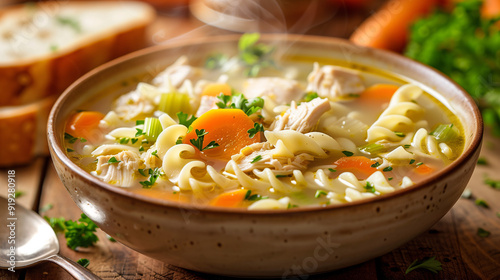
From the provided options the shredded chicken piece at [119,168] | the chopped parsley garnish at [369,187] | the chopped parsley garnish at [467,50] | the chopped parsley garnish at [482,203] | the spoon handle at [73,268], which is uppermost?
the chopped parsley garnish at [369,187]

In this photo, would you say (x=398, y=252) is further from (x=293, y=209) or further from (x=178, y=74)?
(x=178, y=74)

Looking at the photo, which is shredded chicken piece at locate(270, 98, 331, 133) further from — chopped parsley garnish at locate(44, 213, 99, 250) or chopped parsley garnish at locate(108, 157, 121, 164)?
chopped parsley garnish at locate(44, 213, 99, 250)

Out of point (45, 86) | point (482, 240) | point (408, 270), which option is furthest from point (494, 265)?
point (45, 86)

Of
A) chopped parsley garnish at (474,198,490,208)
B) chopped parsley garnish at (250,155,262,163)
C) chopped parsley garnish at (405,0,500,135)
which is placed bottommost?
chopped parsley garnish at (474,198,490,208)

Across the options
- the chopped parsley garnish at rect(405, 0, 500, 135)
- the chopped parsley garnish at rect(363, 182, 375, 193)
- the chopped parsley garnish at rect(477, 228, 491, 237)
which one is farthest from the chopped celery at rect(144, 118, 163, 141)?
the chopped parsley garnish at rect(405, 0, 500, 135)

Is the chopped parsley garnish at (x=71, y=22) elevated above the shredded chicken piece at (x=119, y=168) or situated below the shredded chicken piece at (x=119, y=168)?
below

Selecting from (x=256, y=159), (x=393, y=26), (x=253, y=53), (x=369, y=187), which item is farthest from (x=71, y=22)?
(x=369, y=187)

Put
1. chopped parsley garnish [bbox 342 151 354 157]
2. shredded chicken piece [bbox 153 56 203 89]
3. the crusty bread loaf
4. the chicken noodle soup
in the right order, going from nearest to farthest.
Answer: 1. the chicken noodle soup
2. chopped parsley garnish [bbox 342 151 354 157]
3. shredded chicken piece [bbox 153 56 203 89]
4. the crusty bread loaf

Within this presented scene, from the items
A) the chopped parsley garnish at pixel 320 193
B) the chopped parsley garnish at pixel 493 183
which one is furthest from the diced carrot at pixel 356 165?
the chopped parsley garnish at pixel 493 183

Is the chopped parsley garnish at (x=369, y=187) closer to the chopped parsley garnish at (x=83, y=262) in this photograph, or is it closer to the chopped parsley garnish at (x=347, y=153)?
the chopped parsley garnish at (x=347, y=153)
